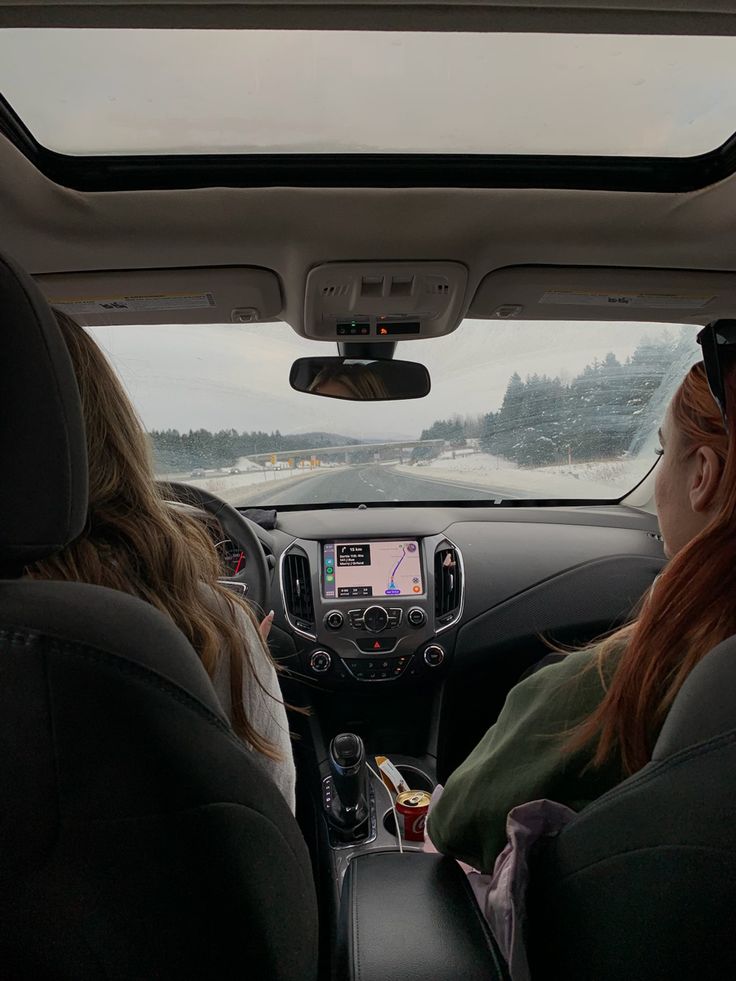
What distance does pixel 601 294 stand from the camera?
210 cm

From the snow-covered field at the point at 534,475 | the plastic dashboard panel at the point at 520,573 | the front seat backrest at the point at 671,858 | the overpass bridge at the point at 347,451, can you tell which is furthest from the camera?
the snow-covered field at the point at 534,475

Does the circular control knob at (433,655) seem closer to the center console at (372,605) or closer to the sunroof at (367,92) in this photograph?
the center console at (372,605)

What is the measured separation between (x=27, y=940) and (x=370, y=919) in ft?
2.04

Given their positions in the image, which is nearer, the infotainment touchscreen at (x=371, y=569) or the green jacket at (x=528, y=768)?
the green jacket at (x=528, y=768)

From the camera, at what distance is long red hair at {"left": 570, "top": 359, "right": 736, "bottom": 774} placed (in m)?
0.98

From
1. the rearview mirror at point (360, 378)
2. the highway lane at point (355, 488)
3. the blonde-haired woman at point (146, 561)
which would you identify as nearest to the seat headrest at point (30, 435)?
the blonde-haired woman at point (146, 561)

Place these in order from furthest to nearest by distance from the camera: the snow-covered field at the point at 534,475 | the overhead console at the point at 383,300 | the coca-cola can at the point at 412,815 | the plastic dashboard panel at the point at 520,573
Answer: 1. the snow-covered field at the point at 534,475
2. the plastic dashboard panel at the point at 520,573
3. the coca-cola can at the point at 412,815
4. the overhead console at the point at 383,300

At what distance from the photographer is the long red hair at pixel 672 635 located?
979 mm

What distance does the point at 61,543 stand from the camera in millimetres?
769

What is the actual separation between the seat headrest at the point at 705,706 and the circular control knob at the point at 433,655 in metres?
2.28

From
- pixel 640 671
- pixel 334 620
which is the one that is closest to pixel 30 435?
pixel 640 671

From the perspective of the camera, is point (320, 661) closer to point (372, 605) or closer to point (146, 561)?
point (372, 605)

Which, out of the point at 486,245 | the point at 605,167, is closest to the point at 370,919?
the point at 486,245

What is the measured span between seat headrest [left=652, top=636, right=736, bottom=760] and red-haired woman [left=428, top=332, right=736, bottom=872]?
0.84ft
